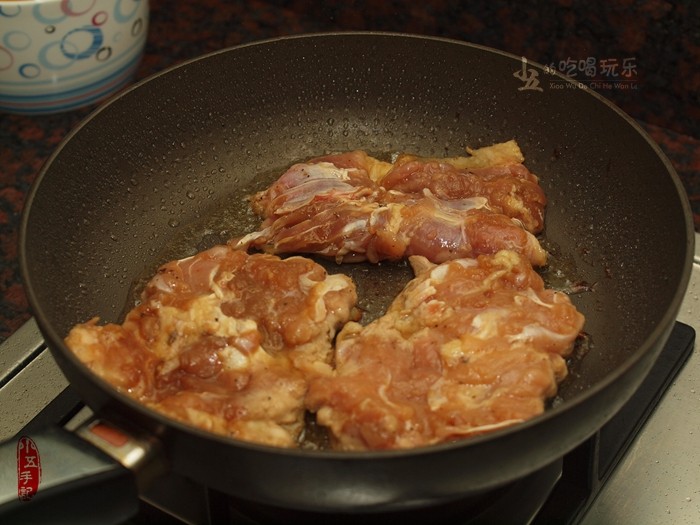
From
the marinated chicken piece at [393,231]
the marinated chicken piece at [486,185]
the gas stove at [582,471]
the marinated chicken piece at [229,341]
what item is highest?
the marinated chicken piece at [486,185]

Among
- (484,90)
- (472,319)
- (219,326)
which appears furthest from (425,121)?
(219,326)

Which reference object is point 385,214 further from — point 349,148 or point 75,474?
point 75,474

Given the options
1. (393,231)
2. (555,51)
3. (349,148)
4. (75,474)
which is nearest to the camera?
(75,474)

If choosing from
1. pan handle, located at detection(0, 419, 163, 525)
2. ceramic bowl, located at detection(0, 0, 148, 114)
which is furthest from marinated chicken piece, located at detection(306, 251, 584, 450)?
ceramic bowl, located at detection(0, 0, 148, 114)

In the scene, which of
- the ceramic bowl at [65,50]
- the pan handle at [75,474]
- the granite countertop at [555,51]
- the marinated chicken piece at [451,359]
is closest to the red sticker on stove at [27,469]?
the pan handle at [75,474]

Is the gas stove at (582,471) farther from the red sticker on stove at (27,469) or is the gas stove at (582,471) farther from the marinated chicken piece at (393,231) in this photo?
the marinated chicken piece at (393,231)

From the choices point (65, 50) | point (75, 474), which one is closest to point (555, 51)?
point (65, 50)

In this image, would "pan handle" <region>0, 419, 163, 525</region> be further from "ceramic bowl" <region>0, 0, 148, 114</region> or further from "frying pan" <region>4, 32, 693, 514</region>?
"ceramic bowl" <region>0, 0, 148, 114</region>
